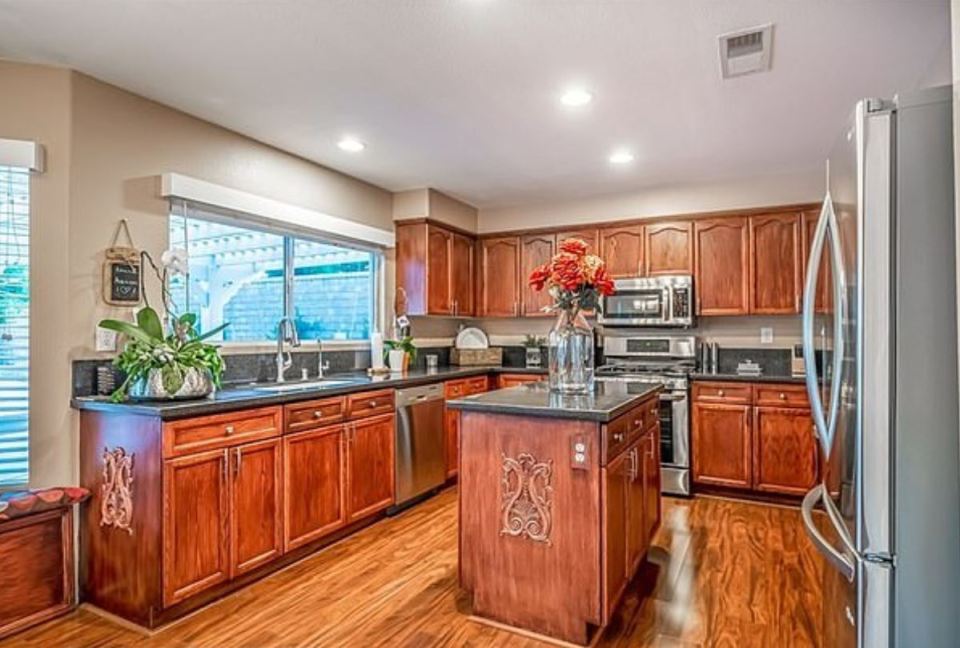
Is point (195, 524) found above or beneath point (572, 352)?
beneath

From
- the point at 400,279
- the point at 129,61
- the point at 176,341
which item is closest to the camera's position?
the point at 129,61

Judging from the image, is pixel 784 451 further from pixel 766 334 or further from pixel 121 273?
pixel 121 273

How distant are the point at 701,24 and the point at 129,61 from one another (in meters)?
2.46

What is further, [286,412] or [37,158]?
[286,412]

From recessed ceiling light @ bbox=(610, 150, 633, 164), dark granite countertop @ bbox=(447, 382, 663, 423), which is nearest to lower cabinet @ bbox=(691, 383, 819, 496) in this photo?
dark granite countertop @ bbox=(447, 382, 663, 423)

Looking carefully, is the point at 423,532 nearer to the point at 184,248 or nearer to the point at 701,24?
the point at 184,248

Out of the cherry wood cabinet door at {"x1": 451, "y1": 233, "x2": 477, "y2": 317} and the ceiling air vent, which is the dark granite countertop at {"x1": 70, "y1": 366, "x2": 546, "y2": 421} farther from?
the ceiling air vent

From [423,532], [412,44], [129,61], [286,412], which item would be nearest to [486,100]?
[412,44]

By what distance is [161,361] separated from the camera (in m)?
2.60

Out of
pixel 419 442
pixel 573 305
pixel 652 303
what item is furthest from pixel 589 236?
pixel 573 305

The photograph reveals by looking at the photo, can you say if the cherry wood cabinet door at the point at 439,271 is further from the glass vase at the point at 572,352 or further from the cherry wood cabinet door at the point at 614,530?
the cherry wood cabinet door at the point at 614,530

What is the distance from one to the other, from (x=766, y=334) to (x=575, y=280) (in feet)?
9.18

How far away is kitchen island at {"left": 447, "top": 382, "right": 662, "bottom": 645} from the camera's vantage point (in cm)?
221

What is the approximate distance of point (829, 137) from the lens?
3580 millimetres
